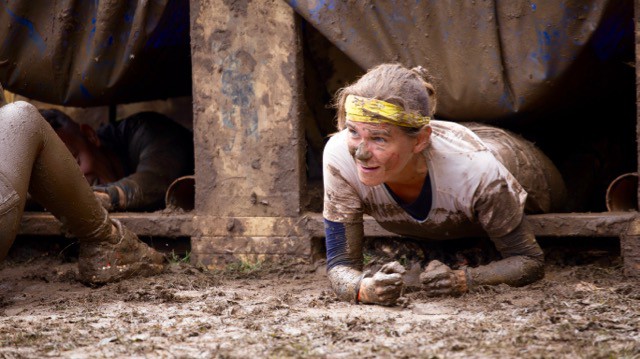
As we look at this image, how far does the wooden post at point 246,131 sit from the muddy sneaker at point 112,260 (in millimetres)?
523

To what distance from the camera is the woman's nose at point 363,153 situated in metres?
3.56

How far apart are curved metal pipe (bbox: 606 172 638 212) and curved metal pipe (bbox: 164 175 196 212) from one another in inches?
96.5

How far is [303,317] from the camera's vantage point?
3400mm

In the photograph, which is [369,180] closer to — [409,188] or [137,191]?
[409,188]

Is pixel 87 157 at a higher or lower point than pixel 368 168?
higher

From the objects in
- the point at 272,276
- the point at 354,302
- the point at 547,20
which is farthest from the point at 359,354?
the point at 547,20

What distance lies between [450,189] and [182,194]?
7.69 ft

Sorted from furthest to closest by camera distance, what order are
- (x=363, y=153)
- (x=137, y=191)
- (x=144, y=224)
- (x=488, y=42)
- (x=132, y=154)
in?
(x=132, y=154) → (x=137, y=191) → (x=144, y=224) → (x=488, y=42) → (x=363, y=153)

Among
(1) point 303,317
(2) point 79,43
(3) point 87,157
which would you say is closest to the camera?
(1) point 303,317

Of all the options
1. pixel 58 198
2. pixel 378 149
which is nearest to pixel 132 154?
pixel 58 198

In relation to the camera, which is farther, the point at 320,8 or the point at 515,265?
the point at 320,8

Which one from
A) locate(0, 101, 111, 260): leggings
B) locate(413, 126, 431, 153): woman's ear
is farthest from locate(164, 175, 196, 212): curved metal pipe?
locate(413, 126, 431, 153): woman's ear

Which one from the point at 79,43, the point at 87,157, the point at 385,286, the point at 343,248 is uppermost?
the point at 79,43

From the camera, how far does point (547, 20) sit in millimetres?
4148
